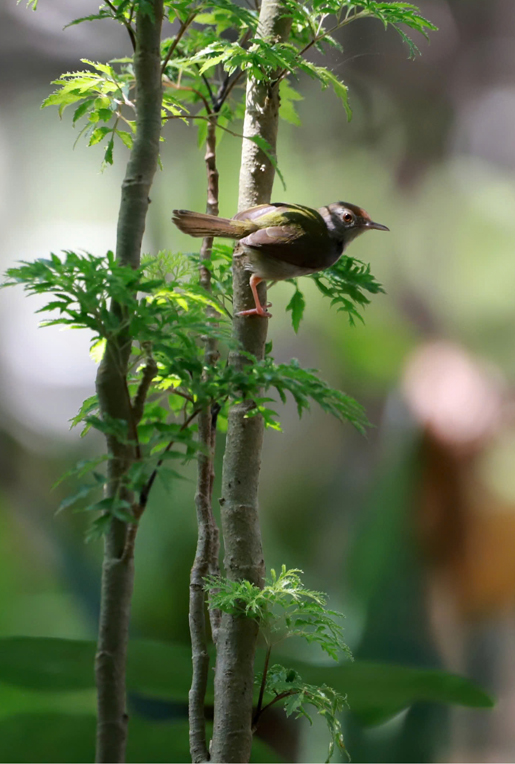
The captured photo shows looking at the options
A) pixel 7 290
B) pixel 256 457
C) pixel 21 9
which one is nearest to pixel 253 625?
pixel 256 457

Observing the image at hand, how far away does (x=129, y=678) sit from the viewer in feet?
6.20

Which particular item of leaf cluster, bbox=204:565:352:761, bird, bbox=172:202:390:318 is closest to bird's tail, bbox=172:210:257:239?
bird, bbox=172:202:390:318

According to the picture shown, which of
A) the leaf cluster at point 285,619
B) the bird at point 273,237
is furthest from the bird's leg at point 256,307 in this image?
the leaf cluster at point 285,619

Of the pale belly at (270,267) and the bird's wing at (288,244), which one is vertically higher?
the bird's wing at (288,244)

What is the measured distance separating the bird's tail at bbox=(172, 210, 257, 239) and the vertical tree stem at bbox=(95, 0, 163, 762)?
142mm

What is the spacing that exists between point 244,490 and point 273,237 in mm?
417

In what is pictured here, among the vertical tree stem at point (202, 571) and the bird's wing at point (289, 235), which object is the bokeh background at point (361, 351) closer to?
the vertical tree stem at point (202, 571)

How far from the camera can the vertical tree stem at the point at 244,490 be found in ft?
3.46

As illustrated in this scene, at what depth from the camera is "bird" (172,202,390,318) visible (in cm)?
107

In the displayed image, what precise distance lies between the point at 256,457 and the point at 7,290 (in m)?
1.25

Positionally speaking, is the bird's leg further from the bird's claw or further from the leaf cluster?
the leaf cluster

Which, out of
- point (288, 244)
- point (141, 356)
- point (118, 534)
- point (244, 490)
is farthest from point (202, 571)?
point (288, 244)

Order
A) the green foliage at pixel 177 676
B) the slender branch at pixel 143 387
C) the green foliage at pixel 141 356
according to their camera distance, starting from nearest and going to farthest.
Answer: the green foliage at pixel 141 356 → the slender branch at pixel 143 387 → the green foliage at pixel 177 676

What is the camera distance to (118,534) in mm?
854
